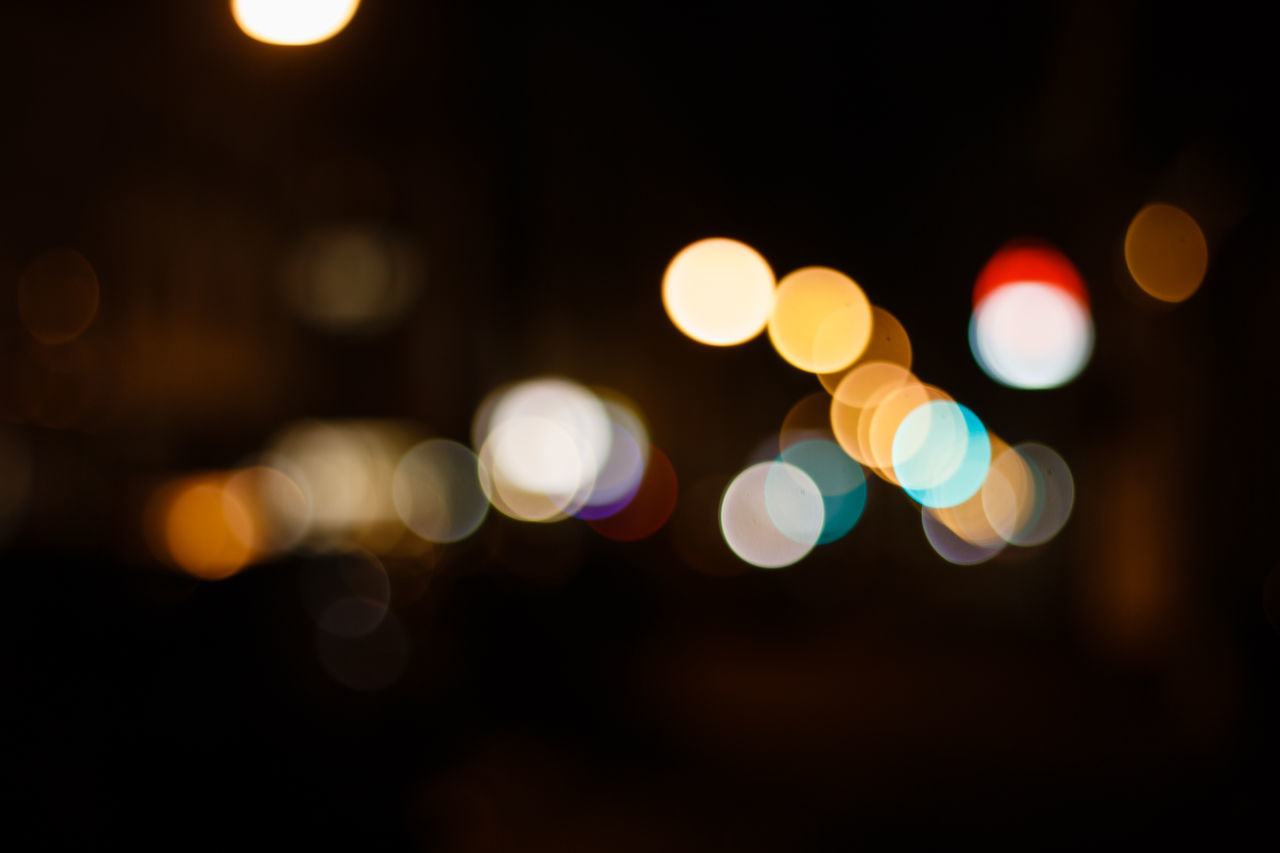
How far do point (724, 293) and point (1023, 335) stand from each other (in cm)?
73

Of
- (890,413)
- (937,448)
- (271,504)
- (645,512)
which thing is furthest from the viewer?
(645,512)

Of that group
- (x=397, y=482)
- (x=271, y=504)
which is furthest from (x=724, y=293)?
(x=397, y=482)

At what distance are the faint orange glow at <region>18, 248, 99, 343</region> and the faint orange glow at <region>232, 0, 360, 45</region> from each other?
1866 millimetres

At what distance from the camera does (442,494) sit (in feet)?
17.2

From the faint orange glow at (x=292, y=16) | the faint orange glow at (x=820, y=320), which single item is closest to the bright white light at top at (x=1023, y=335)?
the faint orange glow at (x=820, y=320)

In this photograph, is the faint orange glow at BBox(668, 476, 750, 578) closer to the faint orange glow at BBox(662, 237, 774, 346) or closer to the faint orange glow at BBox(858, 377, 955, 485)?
the faint orange glow at BBox(858, 377, 955, 485)

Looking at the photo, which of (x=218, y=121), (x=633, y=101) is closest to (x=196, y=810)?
(x=633, y=101)

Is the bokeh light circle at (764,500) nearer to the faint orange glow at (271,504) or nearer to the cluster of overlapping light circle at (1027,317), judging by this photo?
the cluster of overlapping light circle at (1027,317)

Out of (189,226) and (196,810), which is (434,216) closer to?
(189,226)

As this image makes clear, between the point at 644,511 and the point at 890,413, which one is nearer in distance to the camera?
the point at 890,413

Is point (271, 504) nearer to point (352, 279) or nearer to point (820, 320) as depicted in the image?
point (352, 279)

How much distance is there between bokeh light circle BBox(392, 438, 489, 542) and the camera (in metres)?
4.93

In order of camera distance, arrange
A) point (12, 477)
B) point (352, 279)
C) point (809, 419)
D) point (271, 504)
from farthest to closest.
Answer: point (352, 279) < point (271, 504) < point (12, 477) < point (809, 419)

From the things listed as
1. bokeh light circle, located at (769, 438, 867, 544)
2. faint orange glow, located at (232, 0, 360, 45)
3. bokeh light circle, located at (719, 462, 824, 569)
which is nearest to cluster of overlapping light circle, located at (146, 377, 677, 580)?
bokeh light circle, located at (769, 438, 867, 544)
